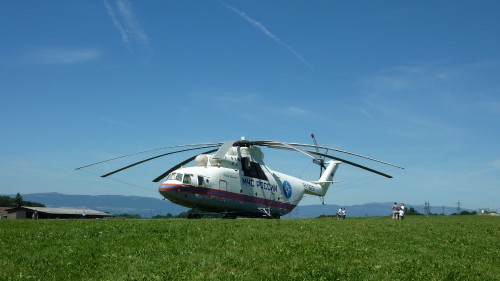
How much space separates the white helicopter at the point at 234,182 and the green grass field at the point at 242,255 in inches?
656

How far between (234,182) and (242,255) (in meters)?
26.5

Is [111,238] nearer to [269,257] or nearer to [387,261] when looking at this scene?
[269,257]

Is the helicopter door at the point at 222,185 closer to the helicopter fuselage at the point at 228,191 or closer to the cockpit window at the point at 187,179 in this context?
the helicopter fuselage at the point at 228,191

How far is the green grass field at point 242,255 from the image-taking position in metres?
12.5

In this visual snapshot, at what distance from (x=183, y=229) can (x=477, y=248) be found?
11231 mm

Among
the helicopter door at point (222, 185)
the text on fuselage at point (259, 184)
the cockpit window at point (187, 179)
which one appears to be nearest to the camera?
the cockpit window at point (187, 179)

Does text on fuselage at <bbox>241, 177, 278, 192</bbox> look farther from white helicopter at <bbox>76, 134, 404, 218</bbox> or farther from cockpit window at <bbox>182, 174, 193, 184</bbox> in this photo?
cockpit window at <bbox>182, 174, 193, 184</bbox>

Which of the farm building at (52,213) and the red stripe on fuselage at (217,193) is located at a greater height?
the red stripe on fuselage at (217,193)

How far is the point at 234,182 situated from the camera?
4062 centimetres

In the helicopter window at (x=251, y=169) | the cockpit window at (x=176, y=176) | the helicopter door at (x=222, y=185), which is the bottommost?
the helicopter door at (x=222, y=185)

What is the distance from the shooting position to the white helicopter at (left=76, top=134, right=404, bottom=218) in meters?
37.6

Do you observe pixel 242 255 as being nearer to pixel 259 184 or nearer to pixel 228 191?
pixel 228 191

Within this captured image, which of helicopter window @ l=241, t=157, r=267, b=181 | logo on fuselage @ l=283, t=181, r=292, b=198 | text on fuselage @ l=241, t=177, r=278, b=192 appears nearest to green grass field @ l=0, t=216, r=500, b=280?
text on fuselage @ l=241, t=177, r=278, b=192

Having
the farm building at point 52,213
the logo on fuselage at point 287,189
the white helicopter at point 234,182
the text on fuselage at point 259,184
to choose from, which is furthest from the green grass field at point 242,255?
the farm building at point 52,213
